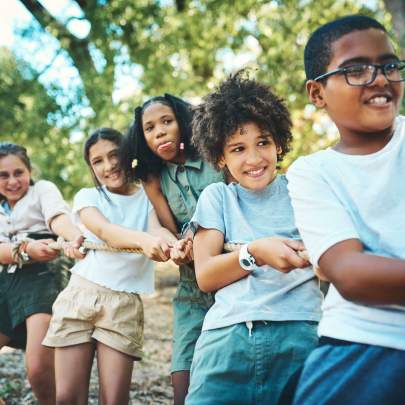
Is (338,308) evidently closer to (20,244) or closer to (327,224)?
(327,224)

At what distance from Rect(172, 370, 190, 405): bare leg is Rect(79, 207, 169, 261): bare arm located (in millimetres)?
619

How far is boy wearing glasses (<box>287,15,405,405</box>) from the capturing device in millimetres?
1345

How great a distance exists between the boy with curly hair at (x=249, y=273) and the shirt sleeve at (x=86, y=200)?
43.5 inches

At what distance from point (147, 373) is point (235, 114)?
381cm

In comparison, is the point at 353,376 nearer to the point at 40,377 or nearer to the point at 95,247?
the point at 95,247

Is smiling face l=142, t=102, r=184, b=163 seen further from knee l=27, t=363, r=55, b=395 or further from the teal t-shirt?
knee l=27, t=363, r=55, b=395

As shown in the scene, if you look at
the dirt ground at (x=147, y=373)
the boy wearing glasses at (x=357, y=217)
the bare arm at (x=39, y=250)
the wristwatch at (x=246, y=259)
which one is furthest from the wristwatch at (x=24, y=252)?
the boy wearing glasses at (x=357, y=217)

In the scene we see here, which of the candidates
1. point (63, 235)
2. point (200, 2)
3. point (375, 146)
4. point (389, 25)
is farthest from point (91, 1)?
point (375, 146)

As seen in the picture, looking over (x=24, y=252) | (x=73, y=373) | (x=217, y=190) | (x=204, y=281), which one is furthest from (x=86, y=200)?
(x=204, y=281)

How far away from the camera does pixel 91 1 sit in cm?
948

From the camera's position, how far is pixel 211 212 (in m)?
2.06

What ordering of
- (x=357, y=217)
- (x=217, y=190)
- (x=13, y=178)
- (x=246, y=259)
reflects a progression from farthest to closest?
(x=13, y=178), (x=217, y=190), (x=246, y=259), (x=357, y=217)

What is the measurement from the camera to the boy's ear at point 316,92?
5.30 feet

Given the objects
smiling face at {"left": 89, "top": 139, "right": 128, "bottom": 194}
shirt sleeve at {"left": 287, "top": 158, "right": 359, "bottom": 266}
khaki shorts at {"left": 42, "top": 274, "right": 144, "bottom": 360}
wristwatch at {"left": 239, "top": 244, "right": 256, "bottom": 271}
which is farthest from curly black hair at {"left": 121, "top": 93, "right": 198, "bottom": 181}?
shirt sleeve at {"left": 287, "top": 158, "right": 359, "bottom": 266}
